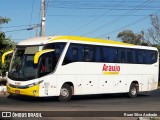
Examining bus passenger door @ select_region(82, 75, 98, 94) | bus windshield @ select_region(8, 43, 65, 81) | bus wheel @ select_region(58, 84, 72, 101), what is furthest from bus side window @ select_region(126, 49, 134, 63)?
bus windshield @ select_region(8, 43, 65, 81)

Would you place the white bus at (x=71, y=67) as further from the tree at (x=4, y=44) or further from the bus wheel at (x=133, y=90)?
the tree at (x=4, y=44)

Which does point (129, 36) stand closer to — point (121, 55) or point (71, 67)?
point (121, 55)

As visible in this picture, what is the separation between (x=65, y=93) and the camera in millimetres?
21578

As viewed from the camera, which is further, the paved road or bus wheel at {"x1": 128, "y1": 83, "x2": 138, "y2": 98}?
bus wheel at {"x1": 128, "y1": 83, "x2": 138, "y2": 98}

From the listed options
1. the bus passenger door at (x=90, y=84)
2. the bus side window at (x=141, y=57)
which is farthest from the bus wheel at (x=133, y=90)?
the bus passenger door at (x=90, y=84)

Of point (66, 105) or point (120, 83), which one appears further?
point (120, 83)

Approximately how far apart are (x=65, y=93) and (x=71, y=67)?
1354 millimetres

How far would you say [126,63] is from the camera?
25500mm

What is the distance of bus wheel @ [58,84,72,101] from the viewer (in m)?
21.4

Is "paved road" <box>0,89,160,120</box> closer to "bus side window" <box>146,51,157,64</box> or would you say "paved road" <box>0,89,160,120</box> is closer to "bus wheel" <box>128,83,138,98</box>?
"bus wheel" <box>128,83,138,98</box>

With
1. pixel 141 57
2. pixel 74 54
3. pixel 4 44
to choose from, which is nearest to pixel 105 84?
pixel 74 54

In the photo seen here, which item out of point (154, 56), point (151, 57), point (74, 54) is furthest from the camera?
point (154, 56)

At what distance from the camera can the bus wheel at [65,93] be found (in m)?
21.4

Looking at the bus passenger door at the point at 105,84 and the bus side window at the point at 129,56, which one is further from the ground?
the bus side window at the point at 129,56
